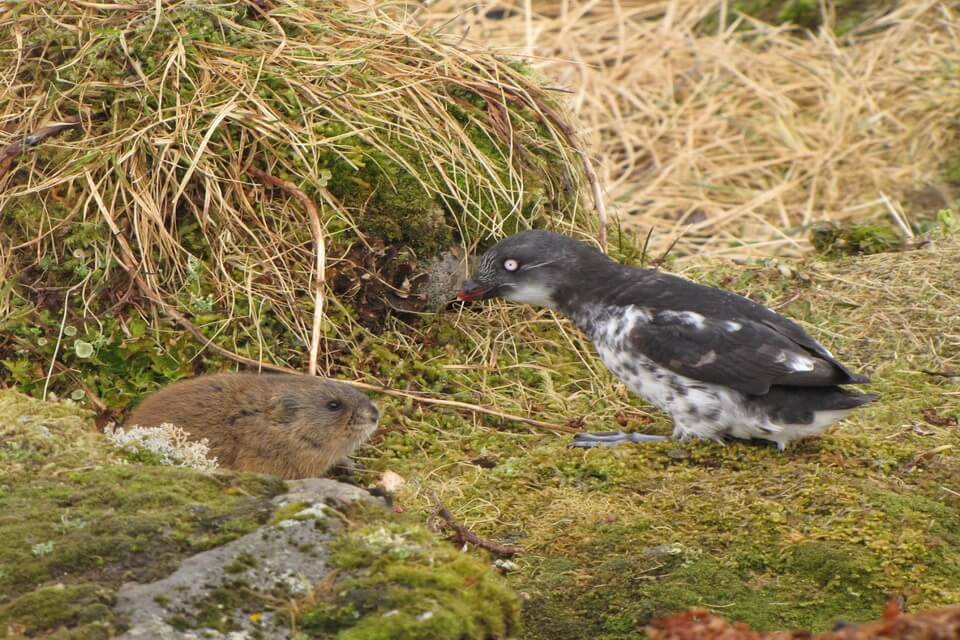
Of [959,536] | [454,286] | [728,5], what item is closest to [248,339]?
[454,286]

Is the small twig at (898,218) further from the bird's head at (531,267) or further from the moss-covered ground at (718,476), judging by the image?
the bird's head at (531,267)

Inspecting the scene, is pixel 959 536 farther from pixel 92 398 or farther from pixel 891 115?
pixel 891 115

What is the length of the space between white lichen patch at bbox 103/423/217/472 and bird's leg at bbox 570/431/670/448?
1707mm

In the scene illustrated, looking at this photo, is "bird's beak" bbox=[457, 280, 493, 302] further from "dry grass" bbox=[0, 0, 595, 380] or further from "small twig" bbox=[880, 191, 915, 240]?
"small twig" bbox=[880, 191, 915, 240]

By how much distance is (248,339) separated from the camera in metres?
6.34

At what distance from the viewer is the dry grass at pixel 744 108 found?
10.3 metres

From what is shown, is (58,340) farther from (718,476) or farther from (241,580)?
(718,476)

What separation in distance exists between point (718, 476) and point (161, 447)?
7.51ft

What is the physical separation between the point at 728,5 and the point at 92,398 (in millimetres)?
9208

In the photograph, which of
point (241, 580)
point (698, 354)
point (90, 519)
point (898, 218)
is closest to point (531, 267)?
point (698, 354)

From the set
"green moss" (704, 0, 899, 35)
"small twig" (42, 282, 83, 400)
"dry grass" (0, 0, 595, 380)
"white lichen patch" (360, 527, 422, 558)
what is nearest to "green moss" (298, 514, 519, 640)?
"white lichen patch" (360, 527, 422, 558)

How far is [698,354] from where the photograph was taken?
5.51 metres

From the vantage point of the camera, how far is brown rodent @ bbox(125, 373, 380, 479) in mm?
5367

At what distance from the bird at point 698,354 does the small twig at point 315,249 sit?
3.20 ft
